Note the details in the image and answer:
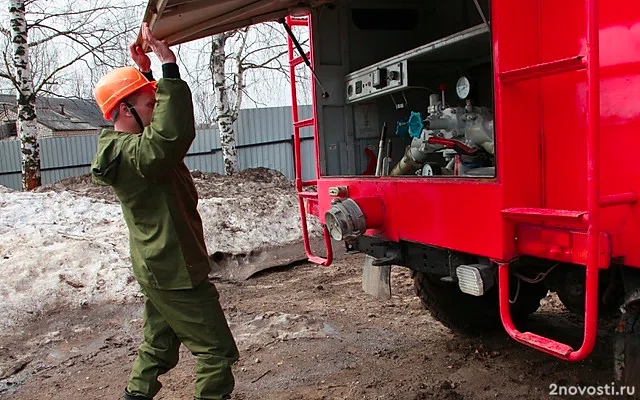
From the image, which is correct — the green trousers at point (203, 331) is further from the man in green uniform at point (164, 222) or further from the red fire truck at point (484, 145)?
the red fire truck at point (484, 145)

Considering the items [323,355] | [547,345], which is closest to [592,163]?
[547,345]

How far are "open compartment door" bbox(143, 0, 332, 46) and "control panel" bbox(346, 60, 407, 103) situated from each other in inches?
22.5

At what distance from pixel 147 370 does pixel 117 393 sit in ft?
3.36

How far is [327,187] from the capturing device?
13.1ft

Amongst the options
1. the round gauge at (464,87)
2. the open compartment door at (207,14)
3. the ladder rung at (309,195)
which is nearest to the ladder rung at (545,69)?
the round gauge at (464,87)

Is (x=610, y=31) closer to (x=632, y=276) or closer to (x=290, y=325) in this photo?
(x=632, y=276)

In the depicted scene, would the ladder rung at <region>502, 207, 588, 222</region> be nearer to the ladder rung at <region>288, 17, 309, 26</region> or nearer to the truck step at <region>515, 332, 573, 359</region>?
the truck step at <region>515, 332, 573, 359</region>

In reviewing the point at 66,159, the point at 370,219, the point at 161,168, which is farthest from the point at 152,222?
the point at 66,159

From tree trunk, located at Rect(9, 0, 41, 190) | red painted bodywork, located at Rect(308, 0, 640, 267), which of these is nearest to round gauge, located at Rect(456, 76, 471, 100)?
red painted bodywork, located at Rect(308, 0, 640, 267)

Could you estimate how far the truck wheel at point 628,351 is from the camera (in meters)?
2.28

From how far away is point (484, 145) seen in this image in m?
3.00

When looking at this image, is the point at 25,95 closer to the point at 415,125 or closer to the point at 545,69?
the point at 415,125

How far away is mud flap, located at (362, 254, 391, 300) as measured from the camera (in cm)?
390

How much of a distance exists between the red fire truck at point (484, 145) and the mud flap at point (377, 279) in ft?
0.10
